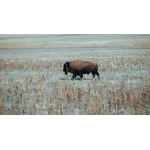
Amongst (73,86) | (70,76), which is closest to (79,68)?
(70,76)

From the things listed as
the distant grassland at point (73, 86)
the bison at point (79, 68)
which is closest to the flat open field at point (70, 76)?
the distant grassland at point (73, 86)

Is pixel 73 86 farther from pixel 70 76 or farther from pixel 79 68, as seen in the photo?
pixel 79 68

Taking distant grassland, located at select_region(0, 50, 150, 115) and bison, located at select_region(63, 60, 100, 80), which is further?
bison, located at select_region(63, 60, 100, 80)

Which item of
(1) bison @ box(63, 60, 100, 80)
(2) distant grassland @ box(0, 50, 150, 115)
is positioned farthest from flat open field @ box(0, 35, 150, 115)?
(1) bison @ box(63, 60, 100, 80)

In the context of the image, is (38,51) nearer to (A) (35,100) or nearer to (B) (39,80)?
(B) (39,80)

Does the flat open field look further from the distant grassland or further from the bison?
the bison

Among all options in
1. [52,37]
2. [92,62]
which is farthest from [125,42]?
[52,37]
